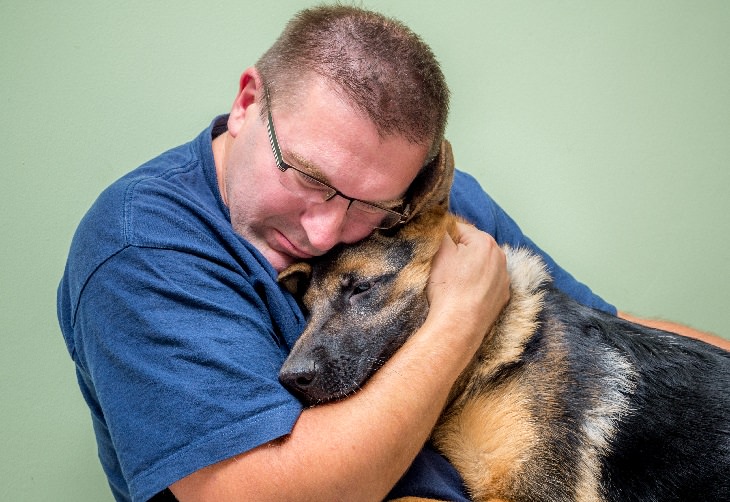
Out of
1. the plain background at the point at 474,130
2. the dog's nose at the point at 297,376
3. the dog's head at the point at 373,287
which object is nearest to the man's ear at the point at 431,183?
the dog's head at the point at 373,287

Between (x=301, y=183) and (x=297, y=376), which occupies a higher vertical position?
(x=301, y=183)

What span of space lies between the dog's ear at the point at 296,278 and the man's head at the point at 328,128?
39 mm

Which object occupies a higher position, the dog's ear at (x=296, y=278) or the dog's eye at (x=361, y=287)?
the dog's eye at (x=361, y=287)

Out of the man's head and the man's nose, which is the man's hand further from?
the man's nose

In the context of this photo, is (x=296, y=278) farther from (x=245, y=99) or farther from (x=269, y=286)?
(x=245, y=99)

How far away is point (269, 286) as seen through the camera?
1794 mm

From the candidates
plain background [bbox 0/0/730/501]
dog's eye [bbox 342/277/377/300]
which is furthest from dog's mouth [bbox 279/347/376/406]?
plain background [bbox 0/0/730/501]

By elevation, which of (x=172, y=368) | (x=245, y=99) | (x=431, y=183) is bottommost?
(x=172, y=368)

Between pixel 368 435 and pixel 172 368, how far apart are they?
1.56 ft

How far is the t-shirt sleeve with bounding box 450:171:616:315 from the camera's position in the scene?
2.56m

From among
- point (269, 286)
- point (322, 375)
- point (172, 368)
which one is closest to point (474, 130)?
point (269, 286)

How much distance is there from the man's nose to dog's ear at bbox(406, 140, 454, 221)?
0.92ft

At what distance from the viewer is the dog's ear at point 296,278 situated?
1.91 metres

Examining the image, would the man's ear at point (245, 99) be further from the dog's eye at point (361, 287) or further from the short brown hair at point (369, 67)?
the dog's eye at point (361, 287)
